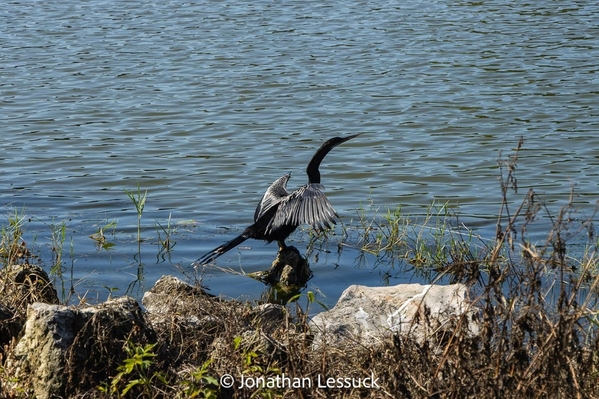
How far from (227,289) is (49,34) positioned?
11046mm

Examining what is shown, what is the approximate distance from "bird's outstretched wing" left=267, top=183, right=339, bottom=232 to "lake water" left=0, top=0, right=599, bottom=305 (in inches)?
17.9

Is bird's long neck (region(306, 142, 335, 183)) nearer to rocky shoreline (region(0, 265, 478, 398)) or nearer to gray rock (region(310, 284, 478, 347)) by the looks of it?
gray rock (region(310, 284, 478, 347))

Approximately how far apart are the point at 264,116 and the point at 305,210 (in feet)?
17.4

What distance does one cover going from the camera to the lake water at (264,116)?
8227 millimetres

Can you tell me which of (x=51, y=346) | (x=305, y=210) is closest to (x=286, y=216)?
(x=305, y=210)

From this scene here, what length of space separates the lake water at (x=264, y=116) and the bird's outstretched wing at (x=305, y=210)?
1.49 ft

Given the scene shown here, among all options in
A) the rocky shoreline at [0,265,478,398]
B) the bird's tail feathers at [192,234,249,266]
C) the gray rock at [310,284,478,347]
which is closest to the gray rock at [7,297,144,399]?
the rocky shoreline at [0,265,478,398]

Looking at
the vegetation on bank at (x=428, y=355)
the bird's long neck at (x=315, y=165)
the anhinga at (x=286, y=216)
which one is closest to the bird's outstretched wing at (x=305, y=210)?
the anhinga at (x=286, y=216)

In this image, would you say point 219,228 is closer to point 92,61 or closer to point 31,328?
point 31,328

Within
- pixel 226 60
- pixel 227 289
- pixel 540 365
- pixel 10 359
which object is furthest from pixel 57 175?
pixel 540 365

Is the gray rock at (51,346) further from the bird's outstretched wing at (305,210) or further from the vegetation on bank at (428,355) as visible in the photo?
the bird's outstretched wing at (305,210)

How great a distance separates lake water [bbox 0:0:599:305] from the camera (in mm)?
8227

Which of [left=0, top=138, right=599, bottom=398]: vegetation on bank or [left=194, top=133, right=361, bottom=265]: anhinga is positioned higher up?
[left=0, top=138, right=599, bottom=398]: vegetation on bank

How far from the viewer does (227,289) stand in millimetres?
6922
